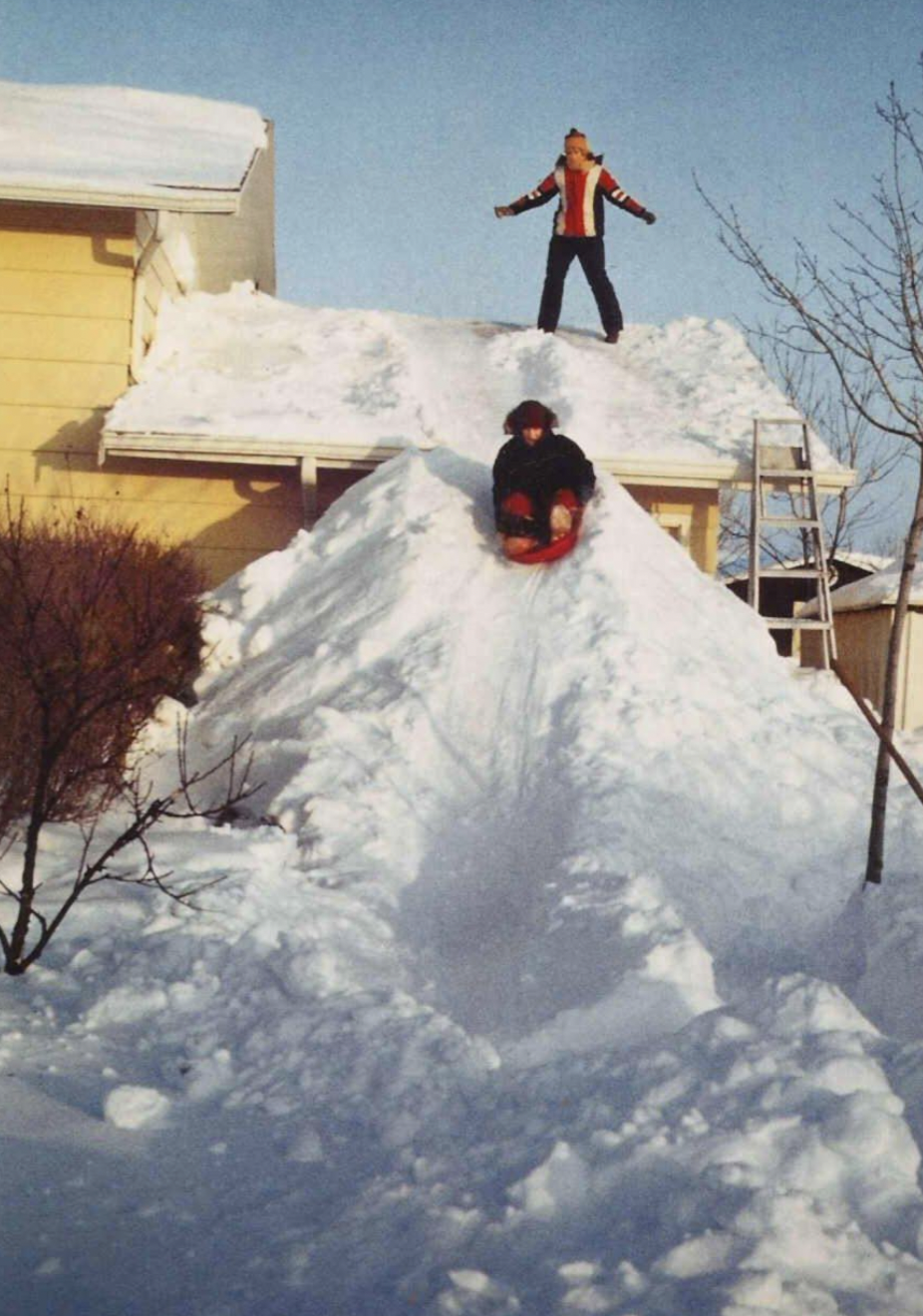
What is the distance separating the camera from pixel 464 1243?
267cm

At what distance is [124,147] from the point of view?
38.7ft

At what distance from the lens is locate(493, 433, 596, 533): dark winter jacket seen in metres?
8.18

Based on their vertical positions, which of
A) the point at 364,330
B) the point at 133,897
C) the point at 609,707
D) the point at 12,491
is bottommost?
the point at 133,897

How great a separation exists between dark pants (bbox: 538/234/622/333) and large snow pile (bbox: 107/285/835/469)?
249 mm

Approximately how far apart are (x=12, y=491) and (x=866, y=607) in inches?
338

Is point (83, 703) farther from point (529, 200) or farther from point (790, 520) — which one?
point (529, 200)

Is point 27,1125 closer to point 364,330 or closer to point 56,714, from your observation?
point 56,714

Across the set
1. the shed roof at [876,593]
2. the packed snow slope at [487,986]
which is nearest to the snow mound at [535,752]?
the packed snow slope at [487,986]

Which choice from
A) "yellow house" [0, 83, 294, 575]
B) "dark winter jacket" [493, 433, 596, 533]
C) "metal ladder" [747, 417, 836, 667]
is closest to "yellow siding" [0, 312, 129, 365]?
"yellow house" [0, 83, 294, 575]

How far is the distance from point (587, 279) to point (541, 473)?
20.7 feet

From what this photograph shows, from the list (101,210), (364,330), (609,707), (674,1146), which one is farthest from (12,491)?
(674,1146)

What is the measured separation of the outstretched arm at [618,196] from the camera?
44.2ft

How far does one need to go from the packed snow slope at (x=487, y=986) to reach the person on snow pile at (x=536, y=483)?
25cm

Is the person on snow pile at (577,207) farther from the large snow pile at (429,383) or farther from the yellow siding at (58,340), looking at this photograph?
the yellow siding at (58,340)
